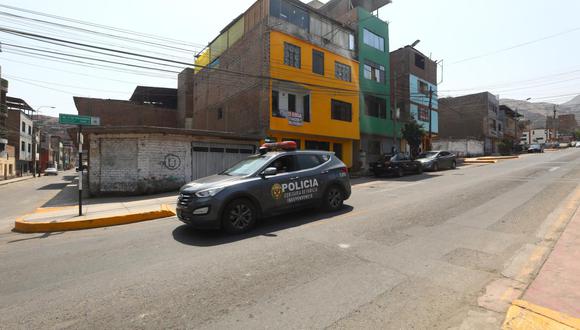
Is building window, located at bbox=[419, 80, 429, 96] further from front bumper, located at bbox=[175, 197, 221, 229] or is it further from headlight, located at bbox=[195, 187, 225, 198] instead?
front bumper, located at bbox=[175, 197, 221, 229]

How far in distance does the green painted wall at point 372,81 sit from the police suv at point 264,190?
1858 centimetres

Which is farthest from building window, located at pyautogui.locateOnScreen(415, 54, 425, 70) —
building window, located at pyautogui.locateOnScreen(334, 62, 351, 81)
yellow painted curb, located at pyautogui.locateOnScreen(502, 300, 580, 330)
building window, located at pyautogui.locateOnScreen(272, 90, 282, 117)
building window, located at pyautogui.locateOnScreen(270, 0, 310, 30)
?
yellow painted curb, located at pyautogui.locateOnScreen(502, 300, 580, 330)

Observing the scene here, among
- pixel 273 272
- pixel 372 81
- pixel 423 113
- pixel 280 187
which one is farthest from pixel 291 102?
pixel 423 113

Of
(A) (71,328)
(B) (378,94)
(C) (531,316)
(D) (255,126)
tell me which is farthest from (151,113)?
(C) (531,316)

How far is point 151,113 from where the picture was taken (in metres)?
32.7

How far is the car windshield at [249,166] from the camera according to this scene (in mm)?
6662

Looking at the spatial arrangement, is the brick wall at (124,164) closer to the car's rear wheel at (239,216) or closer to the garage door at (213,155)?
the garage door at (213,155)

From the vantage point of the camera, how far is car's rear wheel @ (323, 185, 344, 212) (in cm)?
763

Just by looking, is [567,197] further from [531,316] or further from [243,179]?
[243,179]

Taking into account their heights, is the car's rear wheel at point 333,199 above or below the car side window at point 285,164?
below

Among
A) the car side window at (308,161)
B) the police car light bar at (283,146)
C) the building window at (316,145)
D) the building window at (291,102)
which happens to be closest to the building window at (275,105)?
the building window at (291,102)

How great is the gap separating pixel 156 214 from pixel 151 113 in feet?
90.7

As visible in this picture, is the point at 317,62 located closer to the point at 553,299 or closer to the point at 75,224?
the point at 75,224

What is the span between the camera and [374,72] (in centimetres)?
2664
